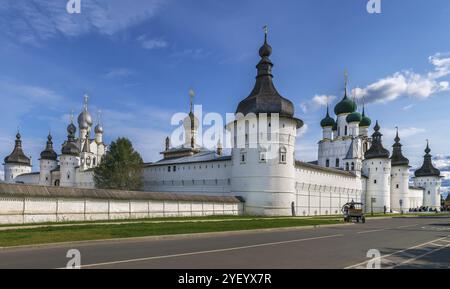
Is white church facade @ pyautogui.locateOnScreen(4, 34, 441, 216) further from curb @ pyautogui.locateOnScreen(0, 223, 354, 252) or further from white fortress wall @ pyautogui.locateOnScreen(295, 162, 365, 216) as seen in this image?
curb @ pyautogui.locateOnScreen(0, 223, 354, 252)

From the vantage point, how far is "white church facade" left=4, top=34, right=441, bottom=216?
39.9m

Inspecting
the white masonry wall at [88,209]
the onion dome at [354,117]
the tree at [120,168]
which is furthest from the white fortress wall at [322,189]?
the tree at [120,168]

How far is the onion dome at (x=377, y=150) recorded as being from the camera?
235ft

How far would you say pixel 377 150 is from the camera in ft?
238

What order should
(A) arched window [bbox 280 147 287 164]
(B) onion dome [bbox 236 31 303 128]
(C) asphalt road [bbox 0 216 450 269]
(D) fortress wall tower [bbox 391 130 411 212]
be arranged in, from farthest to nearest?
(D) fortress wall tower [bbox 391 130 411 212] < (A) arched window [bbox 280 147 287 164] < (B) onion dome [bbox 236 31 303 128] < (C) asphalt road [bbox 0 216 450 269]

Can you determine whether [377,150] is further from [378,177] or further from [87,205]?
[87,205]

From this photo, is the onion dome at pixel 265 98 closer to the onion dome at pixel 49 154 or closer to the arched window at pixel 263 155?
the arched window at pixel 263 155

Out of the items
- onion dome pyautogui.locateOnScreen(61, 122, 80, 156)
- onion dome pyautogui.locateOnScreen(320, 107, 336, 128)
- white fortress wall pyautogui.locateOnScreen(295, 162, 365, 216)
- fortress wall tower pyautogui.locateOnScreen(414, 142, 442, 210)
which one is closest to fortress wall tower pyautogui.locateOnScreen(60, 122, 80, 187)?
onion dome pyautogui.locateOnScreen(61, 122, 80, 156)

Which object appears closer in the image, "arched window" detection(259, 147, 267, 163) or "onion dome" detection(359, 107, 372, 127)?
"arched window" detection(259, 147, 267, 163)

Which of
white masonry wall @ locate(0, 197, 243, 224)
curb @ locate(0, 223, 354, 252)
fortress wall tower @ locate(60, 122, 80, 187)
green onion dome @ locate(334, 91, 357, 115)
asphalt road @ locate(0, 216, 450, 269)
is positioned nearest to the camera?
asphalt road @ locate(0, 216, 450, 269)

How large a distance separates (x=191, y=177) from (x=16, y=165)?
62.6 m

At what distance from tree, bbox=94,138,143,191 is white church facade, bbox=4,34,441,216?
12.9 ft

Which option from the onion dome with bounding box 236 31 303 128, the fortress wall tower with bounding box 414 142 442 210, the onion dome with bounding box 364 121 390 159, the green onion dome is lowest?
the fortress wall tower with bounding box 414 142 442 210
